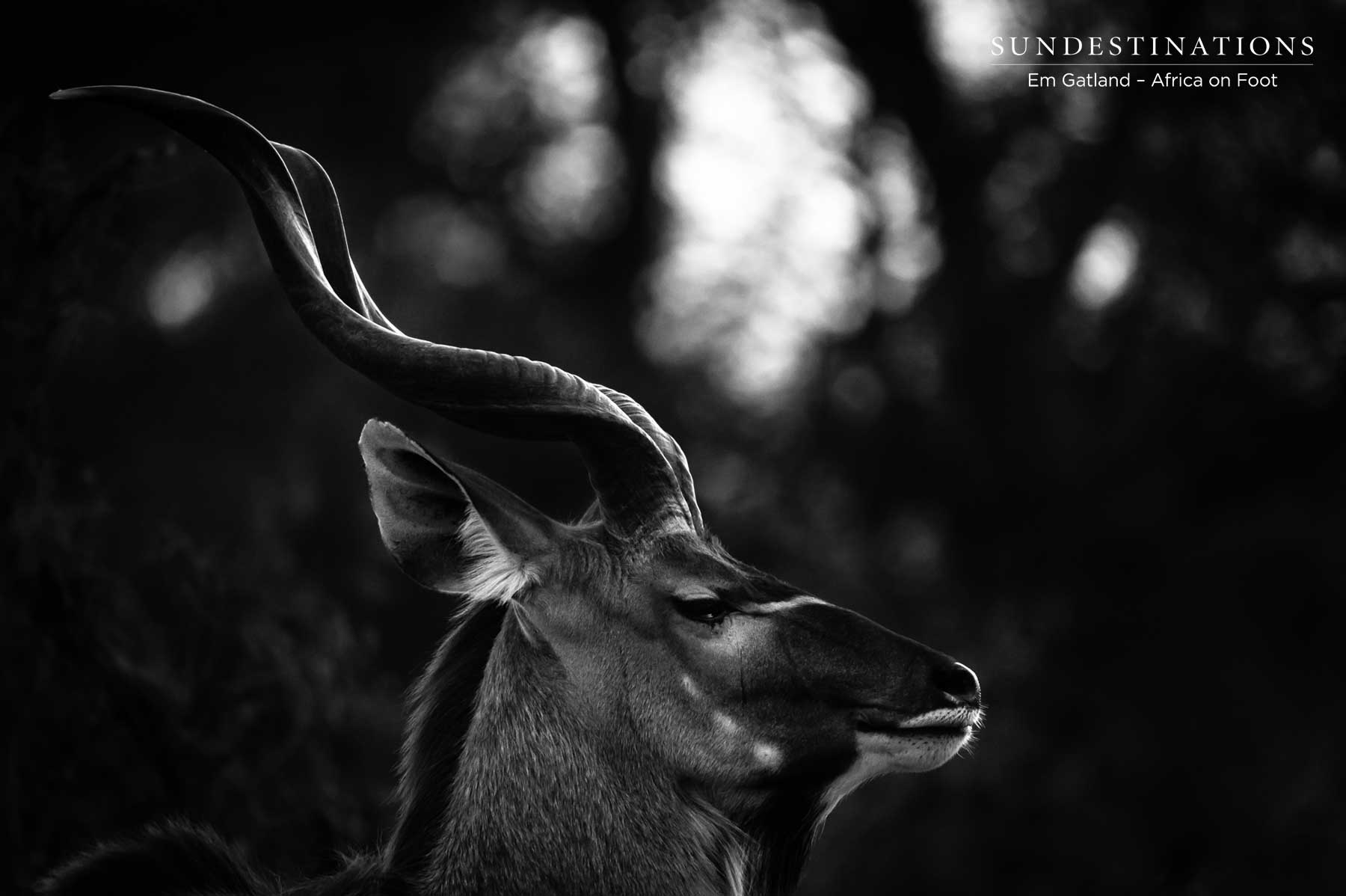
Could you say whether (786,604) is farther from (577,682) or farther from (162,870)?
(162,870)

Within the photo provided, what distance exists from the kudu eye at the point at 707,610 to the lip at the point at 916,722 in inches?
21.8

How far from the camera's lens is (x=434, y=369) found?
16.0 ft

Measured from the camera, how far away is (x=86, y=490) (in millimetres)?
7637

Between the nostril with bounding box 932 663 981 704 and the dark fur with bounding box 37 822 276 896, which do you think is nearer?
the nostril with bounding box 932 663 981 704

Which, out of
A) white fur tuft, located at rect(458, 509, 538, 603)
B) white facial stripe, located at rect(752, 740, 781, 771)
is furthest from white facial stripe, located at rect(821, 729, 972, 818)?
white fur tuft, located at rect(458, 509, 538, 603)

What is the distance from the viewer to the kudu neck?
484 centimetres

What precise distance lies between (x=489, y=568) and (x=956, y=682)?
1540 mm

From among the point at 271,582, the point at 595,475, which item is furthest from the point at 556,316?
the point at 595,475

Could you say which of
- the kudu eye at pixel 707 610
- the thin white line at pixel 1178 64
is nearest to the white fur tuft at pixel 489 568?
the kudu eye at pixel 707 610

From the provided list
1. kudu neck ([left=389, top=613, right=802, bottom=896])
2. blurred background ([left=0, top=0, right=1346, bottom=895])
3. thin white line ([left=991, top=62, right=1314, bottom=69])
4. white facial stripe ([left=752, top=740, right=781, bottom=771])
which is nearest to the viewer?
kudu neck ([left=389, top=613, right=802, bottom=896])

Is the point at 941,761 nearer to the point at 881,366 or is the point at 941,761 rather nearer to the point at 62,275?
the point at 62,275

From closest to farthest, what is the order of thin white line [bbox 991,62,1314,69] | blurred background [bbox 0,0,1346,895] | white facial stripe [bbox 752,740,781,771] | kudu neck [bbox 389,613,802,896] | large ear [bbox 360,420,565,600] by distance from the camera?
kudu neck [bbox 389,613,802,896] → white facial stripe [bbox 752,740,781,771] → large ear [bbox 360,420,565,600] → blurred background [bbox 0,0,1346,895] → thin white line [bbox 991,62,1314,69]

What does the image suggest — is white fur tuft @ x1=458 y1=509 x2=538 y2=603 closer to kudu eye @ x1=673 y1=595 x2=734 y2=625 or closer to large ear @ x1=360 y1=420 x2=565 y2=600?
large ear @ x1=360 y1=420 x2=565 y2=600

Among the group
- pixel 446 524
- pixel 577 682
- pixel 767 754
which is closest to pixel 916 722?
pixel 767 754
